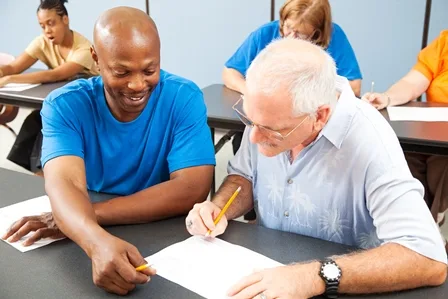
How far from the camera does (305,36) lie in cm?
241

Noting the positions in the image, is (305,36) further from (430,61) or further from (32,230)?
(32,230)

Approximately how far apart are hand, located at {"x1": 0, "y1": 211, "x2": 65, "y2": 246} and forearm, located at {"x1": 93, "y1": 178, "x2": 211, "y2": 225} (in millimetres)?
118

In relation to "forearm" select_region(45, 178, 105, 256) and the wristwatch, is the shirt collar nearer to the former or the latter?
the wristwatch

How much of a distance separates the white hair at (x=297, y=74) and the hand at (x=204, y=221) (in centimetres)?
34

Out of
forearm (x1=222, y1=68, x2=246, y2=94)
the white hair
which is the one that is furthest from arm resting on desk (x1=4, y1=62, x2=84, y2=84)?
the white hair

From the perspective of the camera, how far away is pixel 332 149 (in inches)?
48.3

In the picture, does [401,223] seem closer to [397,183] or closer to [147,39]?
[397,183]

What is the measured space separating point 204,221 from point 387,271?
1.49ft

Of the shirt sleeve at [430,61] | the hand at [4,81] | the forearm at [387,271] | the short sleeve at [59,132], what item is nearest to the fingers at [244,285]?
the forearm at [387,271]

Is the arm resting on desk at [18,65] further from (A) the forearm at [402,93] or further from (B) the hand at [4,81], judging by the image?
(A) the forearm at [402,93]

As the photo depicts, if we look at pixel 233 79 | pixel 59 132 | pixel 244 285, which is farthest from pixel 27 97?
pixel 244 285

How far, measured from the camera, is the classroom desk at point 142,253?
100 centimetres

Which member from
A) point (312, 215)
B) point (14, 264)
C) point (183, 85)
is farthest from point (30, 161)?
point (312, 215)

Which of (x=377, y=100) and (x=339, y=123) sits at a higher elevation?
(x=339, y=123)
